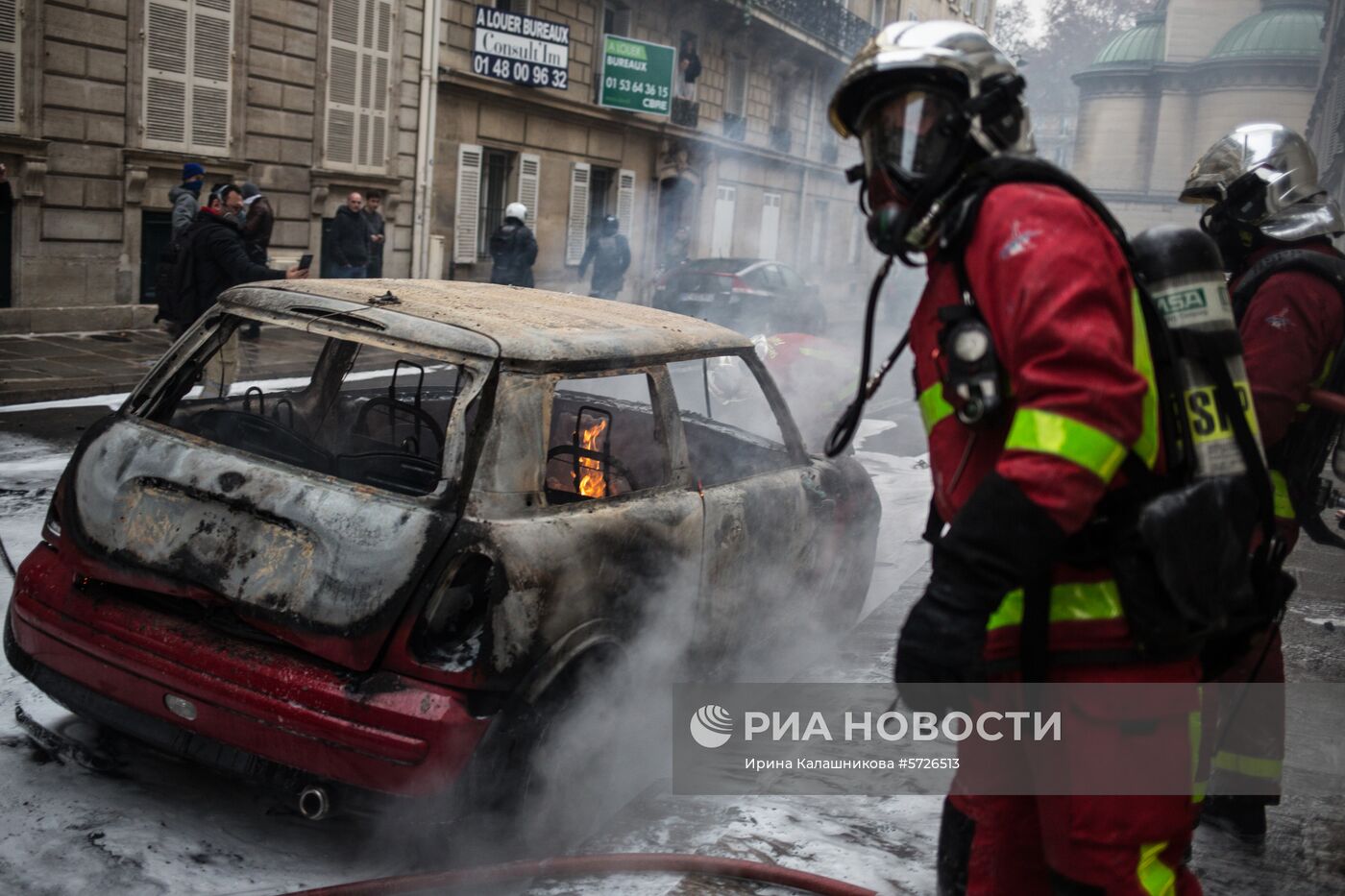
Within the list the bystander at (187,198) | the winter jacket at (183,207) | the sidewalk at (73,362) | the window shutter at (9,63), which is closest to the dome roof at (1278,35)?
the bystander at (187,198)

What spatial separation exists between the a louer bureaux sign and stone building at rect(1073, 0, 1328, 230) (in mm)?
31684

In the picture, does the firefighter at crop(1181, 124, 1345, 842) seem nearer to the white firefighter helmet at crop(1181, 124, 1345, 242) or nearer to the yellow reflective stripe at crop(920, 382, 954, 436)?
the white firefighter helmet at crop(1181, 124, 1345, 242)

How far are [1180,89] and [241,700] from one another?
176ft

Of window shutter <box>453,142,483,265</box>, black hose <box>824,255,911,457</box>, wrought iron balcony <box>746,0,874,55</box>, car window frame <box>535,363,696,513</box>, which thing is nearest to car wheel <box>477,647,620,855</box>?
car window frame <box>535,363,696,513</box>

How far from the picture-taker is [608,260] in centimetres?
2025

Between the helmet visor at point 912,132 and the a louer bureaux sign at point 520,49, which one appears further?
the a louer bureaux sign at point 520,49

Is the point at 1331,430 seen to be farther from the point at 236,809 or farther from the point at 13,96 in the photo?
the point at 13,96

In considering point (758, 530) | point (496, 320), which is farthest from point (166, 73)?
point (758, 530)

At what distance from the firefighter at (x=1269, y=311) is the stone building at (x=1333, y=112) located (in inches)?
803

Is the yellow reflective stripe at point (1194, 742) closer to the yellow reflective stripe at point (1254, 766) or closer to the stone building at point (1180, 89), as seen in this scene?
the yellow reflective stripe at point (1254, 766)

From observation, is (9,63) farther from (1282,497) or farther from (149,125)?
(1282,497)

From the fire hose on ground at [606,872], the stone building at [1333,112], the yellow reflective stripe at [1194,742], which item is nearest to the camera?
the yellow reflective stripe at [1194,742]

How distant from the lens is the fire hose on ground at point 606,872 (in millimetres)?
3018

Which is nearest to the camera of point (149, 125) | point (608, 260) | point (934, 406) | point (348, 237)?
point (934, 406)
